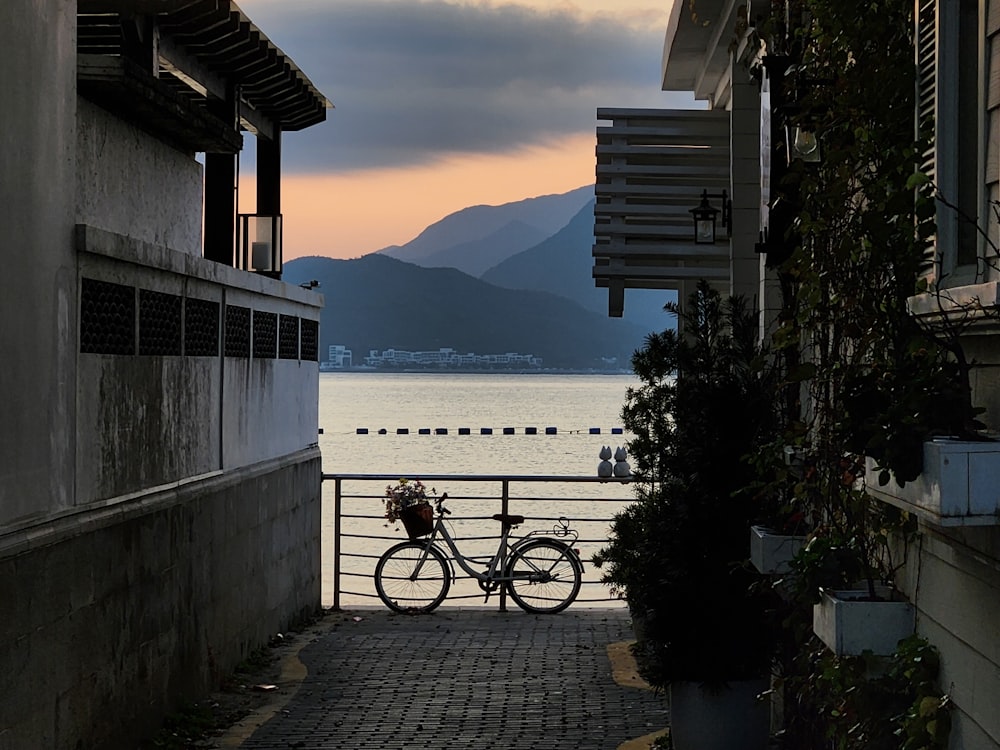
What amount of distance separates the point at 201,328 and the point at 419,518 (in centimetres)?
423

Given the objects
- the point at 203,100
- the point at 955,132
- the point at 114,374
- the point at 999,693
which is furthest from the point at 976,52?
the point at 203,100

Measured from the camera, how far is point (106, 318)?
6691 mm

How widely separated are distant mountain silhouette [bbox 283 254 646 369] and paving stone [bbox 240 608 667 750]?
13519cm

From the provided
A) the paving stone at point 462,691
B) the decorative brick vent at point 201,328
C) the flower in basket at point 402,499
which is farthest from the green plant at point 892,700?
the flower in basket at point 402,499

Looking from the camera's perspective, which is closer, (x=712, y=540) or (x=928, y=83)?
(x=928, y=83)

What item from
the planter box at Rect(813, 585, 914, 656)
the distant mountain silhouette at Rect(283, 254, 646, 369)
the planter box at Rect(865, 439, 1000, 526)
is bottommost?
the planter box at Rect(813, 585, 914, 656)

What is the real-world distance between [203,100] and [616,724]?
631cm

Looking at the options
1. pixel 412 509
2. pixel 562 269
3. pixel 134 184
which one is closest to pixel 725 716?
pixel 134 184

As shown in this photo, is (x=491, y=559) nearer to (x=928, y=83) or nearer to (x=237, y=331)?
(x=237, y=331)

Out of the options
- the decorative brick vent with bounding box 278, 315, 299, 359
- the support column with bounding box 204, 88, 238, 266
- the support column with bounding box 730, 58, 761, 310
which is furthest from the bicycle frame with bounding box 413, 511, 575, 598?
the support column with bounding box 730, 58, 761, 310

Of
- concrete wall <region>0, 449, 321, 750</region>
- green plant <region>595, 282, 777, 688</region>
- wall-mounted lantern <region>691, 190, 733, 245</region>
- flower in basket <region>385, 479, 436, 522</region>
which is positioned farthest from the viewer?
flower in basket <region>385, 479, 436, 522</region>

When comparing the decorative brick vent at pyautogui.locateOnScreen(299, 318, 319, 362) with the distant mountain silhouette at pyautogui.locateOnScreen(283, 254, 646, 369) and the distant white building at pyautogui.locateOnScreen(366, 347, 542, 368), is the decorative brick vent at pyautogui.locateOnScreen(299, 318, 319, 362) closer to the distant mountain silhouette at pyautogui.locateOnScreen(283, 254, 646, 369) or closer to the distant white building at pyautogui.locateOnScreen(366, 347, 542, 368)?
the distant mountain silhouette at pyautogui.locateOnScreen(283, 254, 646, 369)

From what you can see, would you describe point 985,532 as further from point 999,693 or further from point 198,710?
point 198,710

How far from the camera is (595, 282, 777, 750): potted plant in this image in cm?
611
